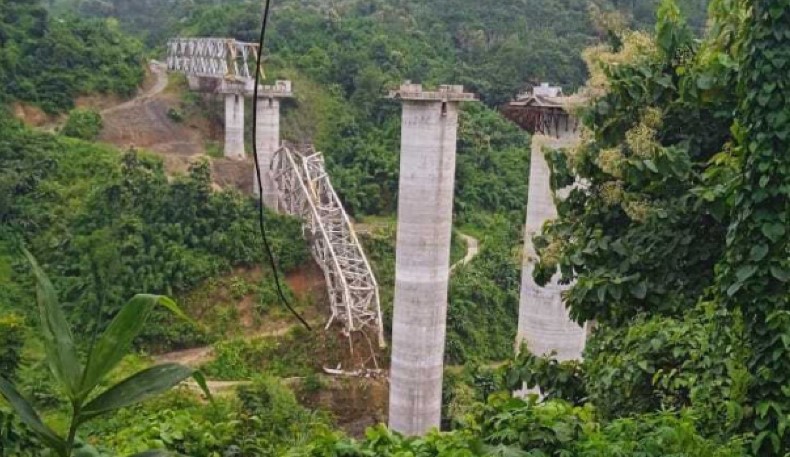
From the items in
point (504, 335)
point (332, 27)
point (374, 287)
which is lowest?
point (504, 335)

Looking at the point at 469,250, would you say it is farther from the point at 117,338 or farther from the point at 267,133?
the point at 117,338

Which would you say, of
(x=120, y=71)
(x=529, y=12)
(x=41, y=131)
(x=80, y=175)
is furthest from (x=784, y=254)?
(x=529, y=12)

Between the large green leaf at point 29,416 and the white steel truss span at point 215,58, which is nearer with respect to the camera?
the large green leaf at point 29,416

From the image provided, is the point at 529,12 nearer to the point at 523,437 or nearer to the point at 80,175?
the point at 80,175

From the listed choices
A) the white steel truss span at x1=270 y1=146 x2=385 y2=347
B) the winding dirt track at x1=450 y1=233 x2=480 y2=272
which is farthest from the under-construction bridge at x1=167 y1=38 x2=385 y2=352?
the winding dirt track at x1=450 y1=233 x2=480 y2=272

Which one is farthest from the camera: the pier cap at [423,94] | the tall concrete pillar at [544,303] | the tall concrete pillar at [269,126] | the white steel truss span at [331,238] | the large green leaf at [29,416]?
the tall concrete pillar at [269,126]

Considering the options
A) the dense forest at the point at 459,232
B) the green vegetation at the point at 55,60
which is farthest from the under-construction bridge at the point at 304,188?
the green vegetation at the point at 55,60

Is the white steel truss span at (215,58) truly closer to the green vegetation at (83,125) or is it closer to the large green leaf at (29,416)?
the green vegetation at (83,125)
